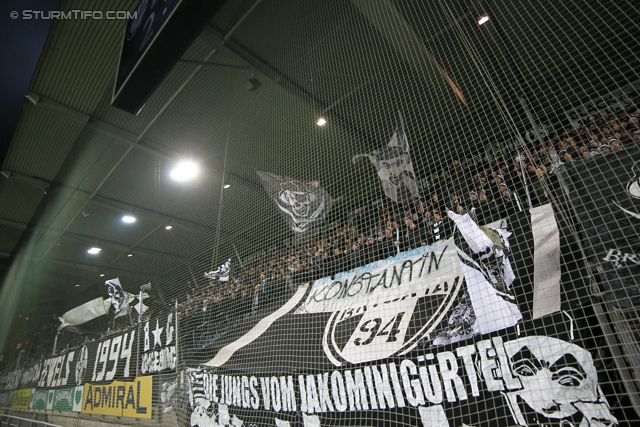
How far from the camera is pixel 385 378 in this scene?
2.56m

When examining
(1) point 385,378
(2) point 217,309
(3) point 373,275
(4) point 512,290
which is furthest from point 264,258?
(4) point 512,290

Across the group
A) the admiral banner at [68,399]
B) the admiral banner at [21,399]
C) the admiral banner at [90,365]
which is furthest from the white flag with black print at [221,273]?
the admiral banner at [21,399]

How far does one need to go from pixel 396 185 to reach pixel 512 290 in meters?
1.45

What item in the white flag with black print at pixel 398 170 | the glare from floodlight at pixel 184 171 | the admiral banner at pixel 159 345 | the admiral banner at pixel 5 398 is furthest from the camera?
the admiral banner at pixel 5 398

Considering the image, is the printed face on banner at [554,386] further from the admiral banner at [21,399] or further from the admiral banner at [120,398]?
the admiral banner at [21,399]

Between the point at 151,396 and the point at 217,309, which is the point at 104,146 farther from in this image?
the point at 151,396

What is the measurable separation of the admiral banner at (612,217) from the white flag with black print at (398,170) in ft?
4.78

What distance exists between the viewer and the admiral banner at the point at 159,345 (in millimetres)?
4469

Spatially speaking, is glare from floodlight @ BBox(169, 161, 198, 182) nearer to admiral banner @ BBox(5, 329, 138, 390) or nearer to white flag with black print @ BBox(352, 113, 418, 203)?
admiral banner @ BBox(5, 329, 138, 390)

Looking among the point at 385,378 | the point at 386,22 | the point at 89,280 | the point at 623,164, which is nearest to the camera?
the point at 623,164

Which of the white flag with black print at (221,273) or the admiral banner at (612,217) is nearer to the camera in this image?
the admiral banner at (612,217)

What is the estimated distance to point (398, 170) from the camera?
3.35 m

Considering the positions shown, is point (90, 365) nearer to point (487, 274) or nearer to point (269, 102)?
point (269, 102)

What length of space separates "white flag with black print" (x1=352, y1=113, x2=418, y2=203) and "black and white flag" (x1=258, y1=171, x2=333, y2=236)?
79cm
